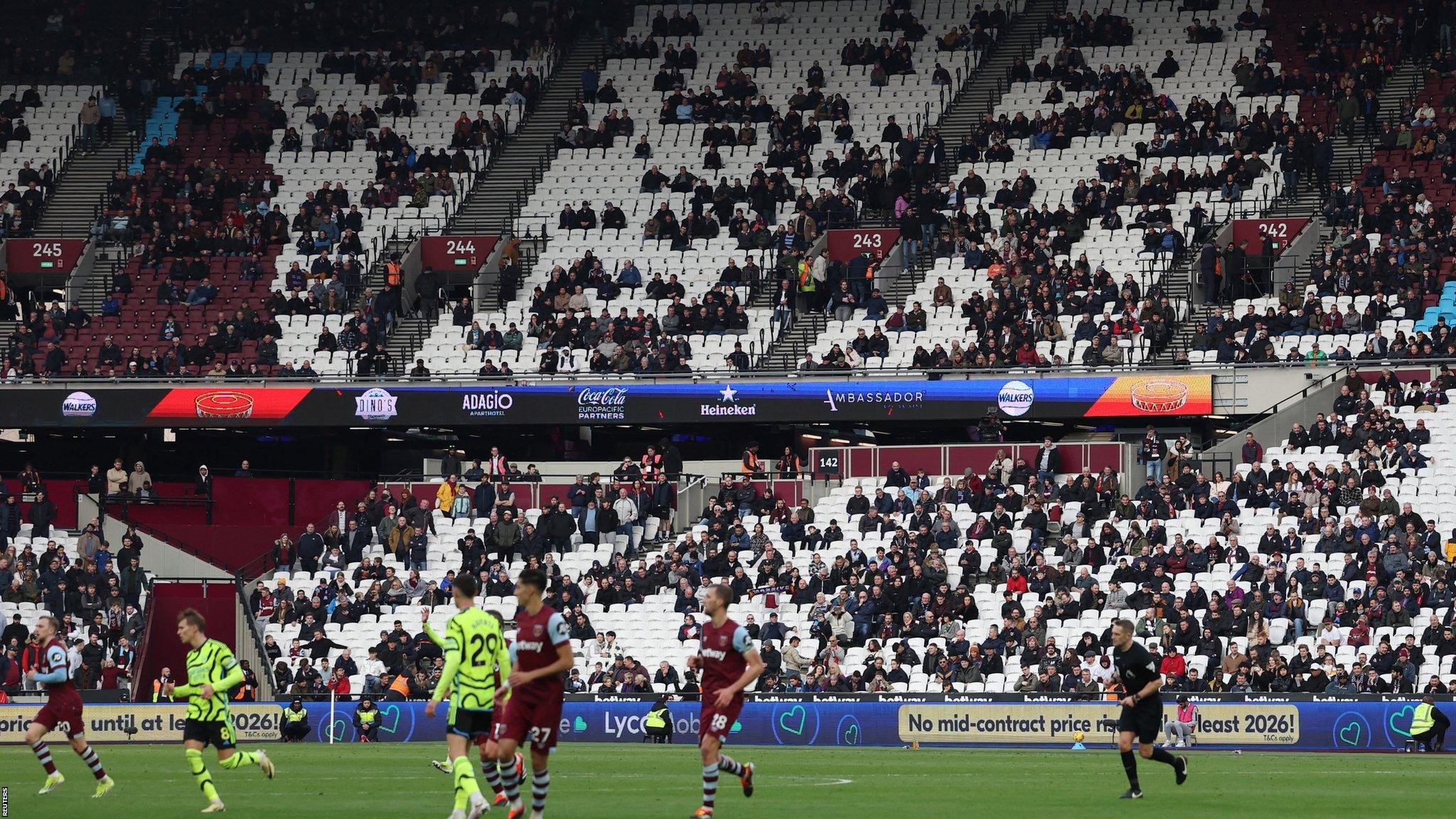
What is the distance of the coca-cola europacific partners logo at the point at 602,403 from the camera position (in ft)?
154

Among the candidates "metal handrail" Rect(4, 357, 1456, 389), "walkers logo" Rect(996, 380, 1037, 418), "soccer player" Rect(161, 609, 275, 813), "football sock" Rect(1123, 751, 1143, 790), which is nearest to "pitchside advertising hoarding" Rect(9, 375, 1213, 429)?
"walkers logo" Rect(996, 380, 1037, 418)

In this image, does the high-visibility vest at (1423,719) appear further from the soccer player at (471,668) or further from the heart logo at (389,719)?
the soccer player at (471,668)

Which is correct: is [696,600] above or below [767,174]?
below

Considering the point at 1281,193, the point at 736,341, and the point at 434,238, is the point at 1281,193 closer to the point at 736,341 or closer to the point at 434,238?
the point at 736,341

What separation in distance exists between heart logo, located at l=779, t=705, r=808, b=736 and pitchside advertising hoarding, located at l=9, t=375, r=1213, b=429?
13.2m

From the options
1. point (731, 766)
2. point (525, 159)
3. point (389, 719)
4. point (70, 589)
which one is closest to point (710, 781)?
point (731, 766)

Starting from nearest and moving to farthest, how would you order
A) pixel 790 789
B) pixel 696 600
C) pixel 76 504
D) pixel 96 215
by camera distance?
pixel 790 789 → pixel 696 600 → pixel 76 504 → pixel 96 215

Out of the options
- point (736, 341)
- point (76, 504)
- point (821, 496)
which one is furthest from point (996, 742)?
point (76, 504)

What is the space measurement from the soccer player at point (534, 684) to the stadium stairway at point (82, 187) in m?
44.0

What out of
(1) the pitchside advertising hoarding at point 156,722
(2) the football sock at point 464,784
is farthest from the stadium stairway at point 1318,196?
(2) the football sock at point 464,784

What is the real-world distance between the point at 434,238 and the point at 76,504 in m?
12.2

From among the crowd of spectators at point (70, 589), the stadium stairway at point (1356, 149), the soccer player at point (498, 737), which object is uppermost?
the stadium stairway at point (1356, 149)

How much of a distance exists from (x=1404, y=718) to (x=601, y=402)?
2196cm

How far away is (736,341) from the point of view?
159 ft
